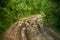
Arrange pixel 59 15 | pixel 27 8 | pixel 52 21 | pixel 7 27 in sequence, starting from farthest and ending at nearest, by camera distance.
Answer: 1. pixel 27 8
2. pixel 7 27
3. pixel 52 21
4. pixel 59 15

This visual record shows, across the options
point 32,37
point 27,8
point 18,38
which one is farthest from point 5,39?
point 27,8

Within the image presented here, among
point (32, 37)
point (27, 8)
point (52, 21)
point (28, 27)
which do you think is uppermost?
point (27, 8)

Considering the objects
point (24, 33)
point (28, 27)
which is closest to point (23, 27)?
point (28, 27)

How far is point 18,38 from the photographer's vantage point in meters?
10.6

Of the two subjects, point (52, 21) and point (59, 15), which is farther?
point (52, 21)

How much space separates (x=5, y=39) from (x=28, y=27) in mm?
2448

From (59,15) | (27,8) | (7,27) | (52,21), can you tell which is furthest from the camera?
(27,8)

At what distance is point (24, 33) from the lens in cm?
1125

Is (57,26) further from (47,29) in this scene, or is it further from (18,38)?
(18,38)

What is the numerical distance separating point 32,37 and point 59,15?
1.93 metres

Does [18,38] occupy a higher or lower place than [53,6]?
lower

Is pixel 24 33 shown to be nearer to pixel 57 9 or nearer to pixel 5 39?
pixel 5 39

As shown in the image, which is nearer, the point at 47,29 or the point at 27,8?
the point at 47,29

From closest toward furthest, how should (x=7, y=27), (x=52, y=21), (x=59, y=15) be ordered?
1. (x=59, y=15)
2. (x=52, y=21)
3. (x=7, y=27)
